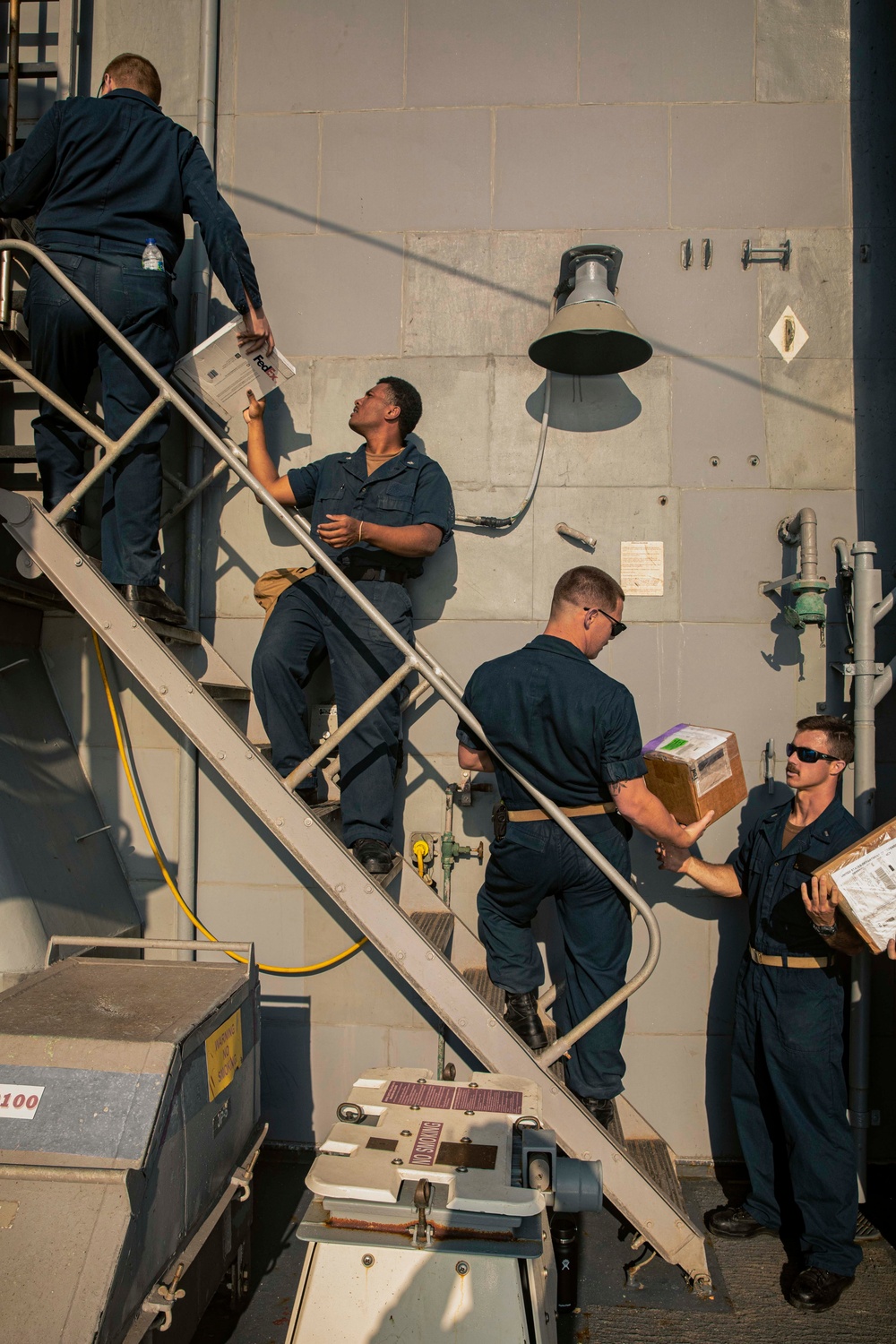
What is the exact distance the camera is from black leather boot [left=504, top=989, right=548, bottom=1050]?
10.6 feet

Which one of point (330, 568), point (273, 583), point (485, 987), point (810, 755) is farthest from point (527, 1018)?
point (273, 583)

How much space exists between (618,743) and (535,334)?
2239mm

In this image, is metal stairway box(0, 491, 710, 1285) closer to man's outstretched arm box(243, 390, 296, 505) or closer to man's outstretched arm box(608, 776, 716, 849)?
man's outstretched arm box(608, 776, 716, 849)

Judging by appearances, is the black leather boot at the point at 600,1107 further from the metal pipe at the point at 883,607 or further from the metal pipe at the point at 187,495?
the metal pipe at the point at 187,495

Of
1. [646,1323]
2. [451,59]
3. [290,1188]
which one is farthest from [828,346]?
[290,1188]

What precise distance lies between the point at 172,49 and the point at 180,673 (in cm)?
344

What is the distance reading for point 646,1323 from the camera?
9.68 ft

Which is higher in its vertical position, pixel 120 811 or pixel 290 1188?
pixel 120 811

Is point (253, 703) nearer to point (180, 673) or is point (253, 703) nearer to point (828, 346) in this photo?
point (180, 673)

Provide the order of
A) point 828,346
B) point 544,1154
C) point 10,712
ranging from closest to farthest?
1. point 544,1154
2. point 10,712
3. point 828,346

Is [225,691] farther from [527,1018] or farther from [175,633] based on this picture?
[527,1018]

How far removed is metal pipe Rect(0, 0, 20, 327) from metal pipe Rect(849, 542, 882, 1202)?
402cm

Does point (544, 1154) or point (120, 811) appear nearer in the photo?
point (544, 1154)

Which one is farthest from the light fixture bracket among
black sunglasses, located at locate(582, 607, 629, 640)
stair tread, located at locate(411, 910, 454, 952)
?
stair tread, located at locate(411, 910, 454, 952)
